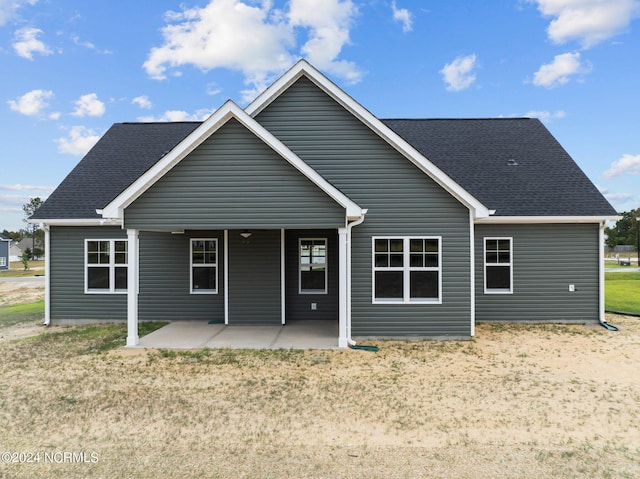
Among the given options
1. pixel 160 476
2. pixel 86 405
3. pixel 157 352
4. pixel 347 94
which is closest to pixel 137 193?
pixel 157 352

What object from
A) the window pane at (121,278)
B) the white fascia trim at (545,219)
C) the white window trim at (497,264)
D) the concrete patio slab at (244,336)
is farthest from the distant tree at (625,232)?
the window pane at (121,278)

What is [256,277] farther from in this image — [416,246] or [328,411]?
[328,411]

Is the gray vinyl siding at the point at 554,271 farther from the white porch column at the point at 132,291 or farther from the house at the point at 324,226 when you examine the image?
the white porch column at the point at 132,291

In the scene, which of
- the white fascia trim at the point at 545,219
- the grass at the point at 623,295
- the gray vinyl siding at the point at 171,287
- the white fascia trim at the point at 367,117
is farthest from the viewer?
the grass at the point at 623,295

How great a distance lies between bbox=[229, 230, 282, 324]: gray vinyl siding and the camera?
11.5 meters

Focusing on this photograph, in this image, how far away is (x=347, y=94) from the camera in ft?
33.9

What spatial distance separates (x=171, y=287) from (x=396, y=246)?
7.12 metres

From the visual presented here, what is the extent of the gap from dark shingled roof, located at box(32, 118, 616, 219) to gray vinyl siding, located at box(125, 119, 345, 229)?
15.8ft

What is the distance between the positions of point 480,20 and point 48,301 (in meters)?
20.7

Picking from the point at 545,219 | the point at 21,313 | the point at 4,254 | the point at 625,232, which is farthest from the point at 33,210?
the point at 625,232

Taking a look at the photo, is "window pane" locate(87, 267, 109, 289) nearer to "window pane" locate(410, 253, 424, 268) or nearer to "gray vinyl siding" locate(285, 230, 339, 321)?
"gray vinyl siding" locate(285, 230, 339, 321)

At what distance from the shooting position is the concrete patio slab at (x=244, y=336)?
9.58 m

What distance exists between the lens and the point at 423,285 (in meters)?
10.3

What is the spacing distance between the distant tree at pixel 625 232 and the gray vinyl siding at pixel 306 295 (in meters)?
77.9
